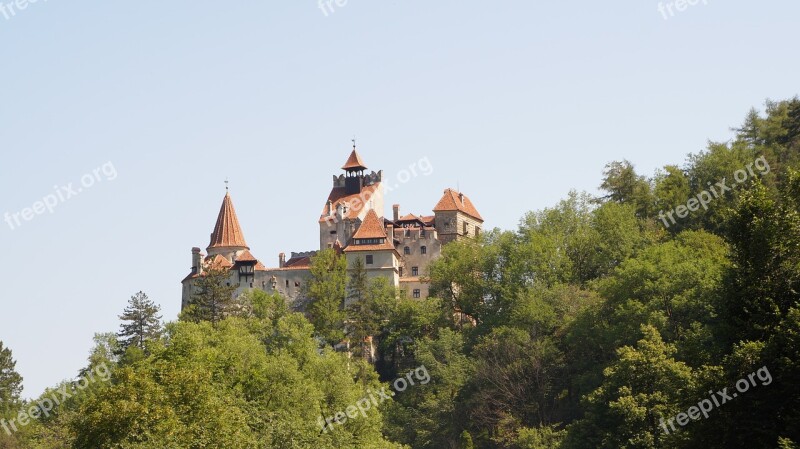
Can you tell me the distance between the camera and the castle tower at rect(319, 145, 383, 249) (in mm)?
115188

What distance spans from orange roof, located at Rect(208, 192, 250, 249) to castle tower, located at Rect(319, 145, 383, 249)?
7274 mm

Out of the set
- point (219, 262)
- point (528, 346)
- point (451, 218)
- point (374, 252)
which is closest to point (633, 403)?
point (528, 346)

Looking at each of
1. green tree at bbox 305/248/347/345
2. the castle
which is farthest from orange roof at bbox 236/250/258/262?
green tree at bbox 305/248/347/345

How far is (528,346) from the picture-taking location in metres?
82.3

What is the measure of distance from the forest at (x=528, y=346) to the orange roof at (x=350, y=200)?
9.61 m

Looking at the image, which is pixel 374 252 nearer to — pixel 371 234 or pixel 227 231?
pixel 371 234

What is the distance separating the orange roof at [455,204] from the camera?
382ft

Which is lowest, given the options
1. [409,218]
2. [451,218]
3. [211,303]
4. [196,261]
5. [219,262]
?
[211,303]

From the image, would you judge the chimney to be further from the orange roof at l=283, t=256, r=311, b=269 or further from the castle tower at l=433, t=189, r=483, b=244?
the castle tower at l=433, t=189, r=483, b=244

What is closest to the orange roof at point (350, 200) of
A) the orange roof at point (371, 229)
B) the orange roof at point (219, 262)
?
the orange roof at point (371, 229)

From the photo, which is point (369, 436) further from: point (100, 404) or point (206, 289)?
point (206, 289)

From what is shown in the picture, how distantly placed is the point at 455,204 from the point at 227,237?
63.9 feet

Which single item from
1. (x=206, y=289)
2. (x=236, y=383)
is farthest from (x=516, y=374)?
(x=206, y=289)

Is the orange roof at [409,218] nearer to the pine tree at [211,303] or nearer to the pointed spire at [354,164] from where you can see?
the pointed spire at [354,164]
